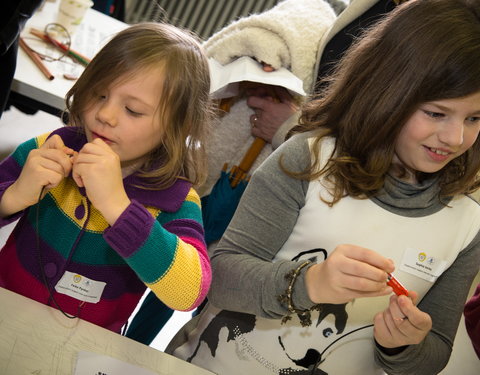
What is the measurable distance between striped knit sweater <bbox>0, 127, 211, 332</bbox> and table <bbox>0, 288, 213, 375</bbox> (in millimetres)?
123

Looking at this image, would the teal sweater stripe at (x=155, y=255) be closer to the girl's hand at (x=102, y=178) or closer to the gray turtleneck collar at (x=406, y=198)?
the girl's hand at (x=102, y=178)

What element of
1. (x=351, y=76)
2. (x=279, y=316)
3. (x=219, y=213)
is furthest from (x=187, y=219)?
(x=219, y=213)

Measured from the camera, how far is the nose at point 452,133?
42.4 inches

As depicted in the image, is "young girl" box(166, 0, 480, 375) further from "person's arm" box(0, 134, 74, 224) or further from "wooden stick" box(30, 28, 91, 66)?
"wooden stick" box(30, 28, 91, 66)

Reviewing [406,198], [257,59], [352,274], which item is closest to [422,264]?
[406,198]

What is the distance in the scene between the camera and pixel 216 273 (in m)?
1.16

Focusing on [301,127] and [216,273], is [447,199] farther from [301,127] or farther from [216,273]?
[216,273]

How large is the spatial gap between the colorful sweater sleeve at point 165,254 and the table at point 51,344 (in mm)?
110

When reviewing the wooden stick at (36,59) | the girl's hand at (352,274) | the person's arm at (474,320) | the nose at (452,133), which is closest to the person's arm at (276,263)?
the girl's hand at (352,274)

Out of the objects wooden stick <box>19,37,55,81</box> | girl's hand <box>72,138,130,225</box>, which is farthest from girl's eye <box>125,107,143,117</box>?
wooden stick <box>19,37,55,81</box>

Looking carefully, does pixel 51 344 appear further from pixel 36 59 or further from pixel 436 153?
pixel 36 59

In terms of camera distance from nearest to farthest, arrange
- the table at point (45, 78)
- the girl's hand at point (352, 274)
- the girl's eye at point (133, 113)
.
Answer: the girl's hand at point (352, 274)
the girl's eye at point (133, 113)
the table at point (45, 78)

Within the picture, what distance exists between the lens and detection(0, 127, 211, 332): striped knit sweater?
43.5 inches

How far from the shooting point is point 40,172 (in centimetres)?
101
